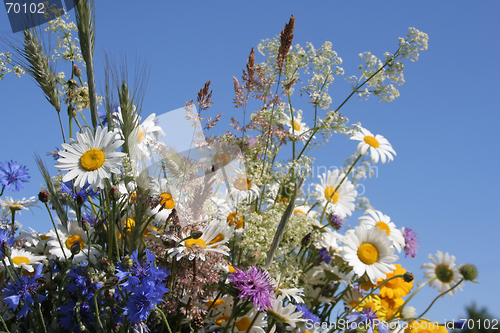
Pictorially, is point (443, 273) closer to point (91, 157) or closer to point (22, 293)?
point (91, 157)

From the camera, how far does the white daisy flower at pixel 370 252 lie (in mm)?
1631

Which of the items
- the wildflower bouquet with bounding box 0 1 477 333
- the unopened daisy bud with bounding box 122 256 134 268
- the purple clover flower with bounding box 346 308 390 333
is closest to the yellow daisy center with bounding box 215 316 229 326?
the wildflower bouquet with bounding box 0 1 477 333

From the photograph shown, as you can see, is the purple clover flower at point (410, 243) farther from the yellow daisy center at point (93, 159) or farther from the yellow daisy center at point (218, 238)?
the yellow daisy center at point (93, 159)

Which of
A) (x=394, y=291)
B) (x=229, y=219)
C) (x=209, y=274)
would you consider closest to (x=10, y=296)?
(x=209, y=274)

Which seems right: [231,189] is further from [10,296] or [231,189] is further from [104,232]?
[10,296]

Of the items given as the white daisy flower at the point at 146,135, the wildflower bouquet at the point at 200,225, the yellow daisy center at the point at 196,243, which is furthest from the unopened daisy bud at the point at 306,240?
the white daisy flower at the point at 146,135

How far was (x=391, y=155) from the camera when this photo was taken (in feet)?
6.54

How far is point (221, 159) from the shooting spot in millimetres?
1583

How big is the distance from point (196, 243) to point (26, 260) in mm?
767

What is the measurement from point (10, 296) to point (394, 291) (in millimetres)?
1583

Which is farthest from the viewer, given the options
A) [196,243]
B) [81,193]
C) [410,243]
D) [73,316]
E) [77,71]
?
[410,243]

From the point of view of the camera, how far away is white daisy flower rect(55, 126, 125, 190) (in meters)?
1.22

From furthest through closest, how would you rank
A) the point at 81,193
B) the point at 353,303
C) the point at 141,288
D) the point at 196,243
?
the point at 353,303, the point at 81,193, the point at 196,243, the point at 141,288

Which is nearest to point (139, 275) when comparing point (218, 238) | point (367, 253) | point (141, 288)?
point (141, 288)
